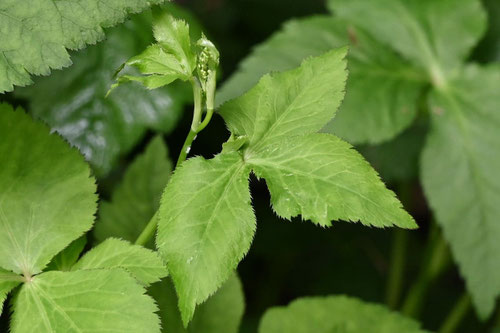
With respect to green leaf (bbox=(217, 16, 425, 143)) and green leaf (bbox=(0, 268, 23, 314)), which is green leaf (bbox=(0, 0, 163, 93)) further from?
green leaf (bbox=(217, 16, 425, 143))

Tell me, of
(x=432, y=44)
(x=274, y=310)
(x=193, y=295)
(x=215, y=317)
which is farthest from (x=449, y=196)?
(x=193, y=295)

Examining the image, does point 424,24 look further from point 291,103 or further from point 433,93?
point 291,103

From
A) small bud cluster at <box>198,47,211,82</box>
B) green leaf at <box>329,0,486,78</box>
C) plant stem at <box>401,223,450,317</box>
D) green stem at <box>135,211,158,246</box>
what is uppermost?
small bud cluster at <box>198,47,211,82</box>

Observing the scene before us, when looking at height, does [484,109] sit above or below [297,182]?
below

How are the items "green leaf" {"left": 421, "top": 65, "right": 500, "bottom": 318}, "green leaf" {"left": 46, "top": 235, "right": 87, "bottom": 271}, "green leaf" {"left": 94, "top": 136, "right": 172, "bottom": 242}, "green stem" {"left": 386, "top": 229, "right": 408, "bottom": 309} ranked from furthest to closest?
"green stem" {"left": 386, "top": 229, "right": 408, "bottom": 309} < "green leaf" {"left": 421, "top": 65, "right": 500, "bottom": 318} < "green leaf" {"left": 94, "top": 136, "right": 172, "bottom": 242} < "green leaf" {"left": 46, "top": 235, "right": 87, "bottom": 271}

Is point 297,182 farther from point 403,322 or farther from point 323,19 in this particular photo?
point 323,19

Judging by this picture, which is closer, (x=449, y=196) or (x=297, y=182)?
(x=297, y=182)

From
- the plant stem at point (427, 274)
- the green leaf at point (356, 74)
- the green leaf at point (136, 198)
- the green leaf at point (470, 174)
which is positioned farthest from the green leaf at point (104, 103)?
the plant stem at point (427, 274)

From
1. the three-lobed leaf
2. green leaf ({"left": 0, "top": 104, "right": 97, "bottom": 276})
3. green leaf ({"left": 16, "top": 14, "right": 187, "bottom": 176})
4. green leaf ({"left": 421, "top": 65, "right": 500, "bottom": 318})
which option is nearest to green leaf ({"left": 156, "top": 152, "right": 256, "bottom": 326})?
the three-lobed leaf
